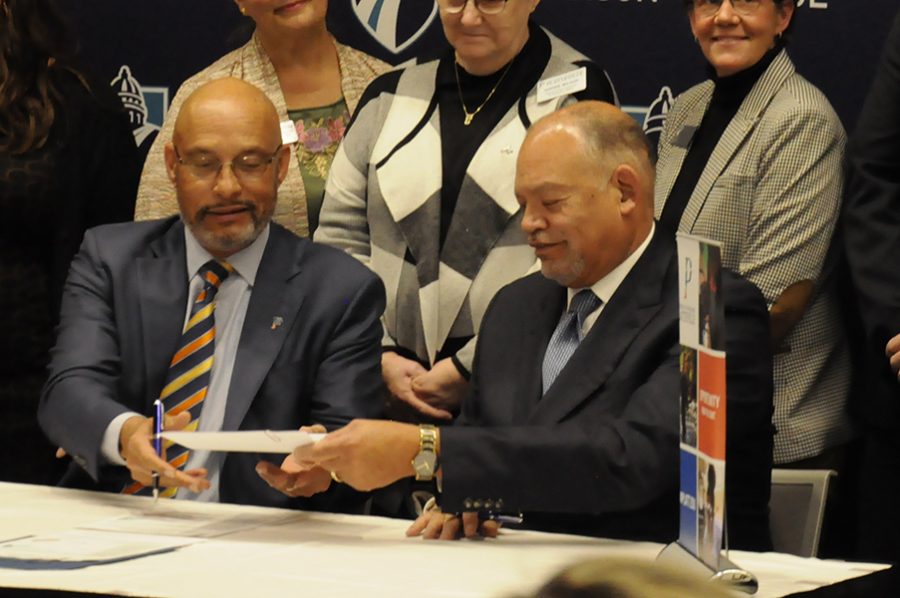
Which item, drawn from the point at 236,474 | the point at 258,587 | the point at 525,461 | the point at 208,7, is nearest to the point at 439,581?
the point at 258,587

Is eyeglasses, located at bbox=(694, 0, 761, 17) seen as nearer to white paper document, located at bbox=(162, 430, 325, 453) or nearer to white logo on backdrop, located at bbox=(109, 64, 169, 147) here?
white paper document, located at bbox=(162, 430, 325, 453)

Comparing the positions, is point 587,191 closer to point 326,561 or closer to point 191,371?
point 191,371

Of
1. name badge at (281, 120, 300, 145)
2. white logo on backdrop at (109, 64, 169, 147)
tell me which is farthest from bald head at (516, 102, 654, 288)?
white logo on backdrop at (109, 64, 169, 147)

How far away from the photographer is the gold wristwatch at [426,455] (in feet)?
9.37

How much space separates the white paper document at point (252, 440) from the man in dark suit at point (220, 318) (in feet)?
1.79

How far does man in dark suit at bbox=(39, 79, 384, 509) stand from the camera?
3402mm

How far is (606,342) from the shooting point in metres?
3.16

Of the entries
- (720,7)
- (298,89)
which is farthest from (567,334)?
(298,89)

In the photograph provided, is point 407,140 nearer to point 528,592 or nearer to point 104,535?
point 104,535

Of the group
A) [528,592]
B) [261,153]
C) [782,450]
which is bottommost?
[782,450]

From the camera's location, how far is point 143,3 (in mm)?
5199

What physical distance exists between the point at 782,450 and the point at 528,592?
9.21 feet

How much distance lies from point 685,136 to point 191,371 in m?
1.45

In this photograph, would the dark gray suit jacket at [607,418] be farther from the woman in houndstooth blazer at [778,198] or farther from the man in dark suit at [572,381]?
the woman in houndstooth blazer at [778,198]
